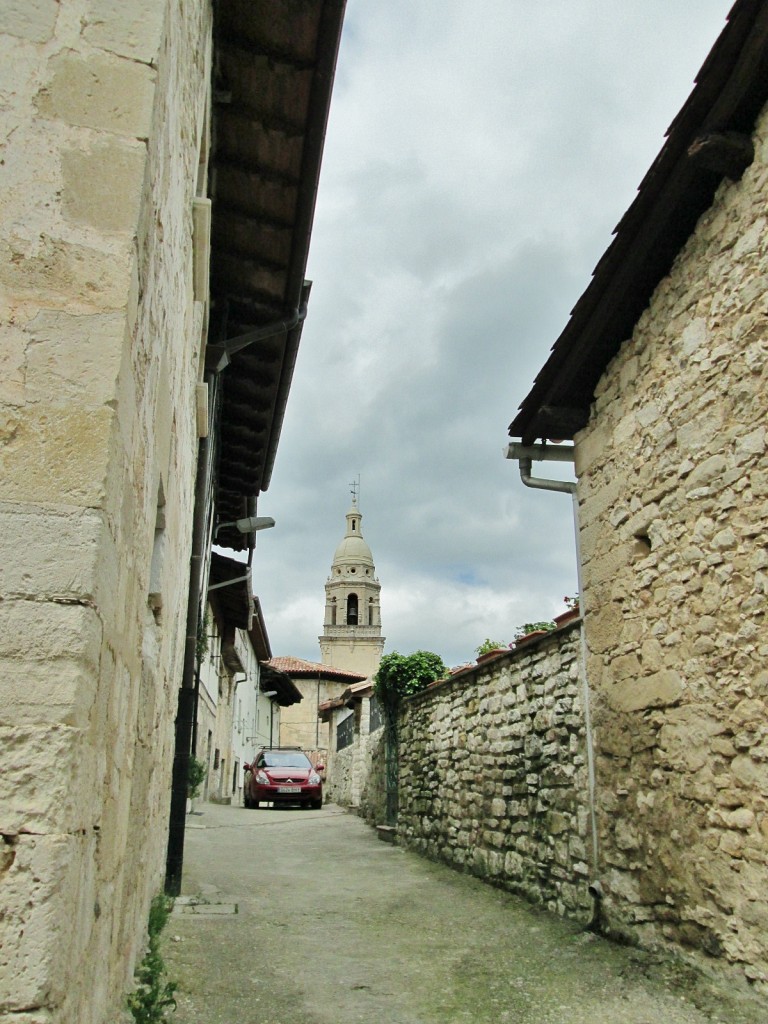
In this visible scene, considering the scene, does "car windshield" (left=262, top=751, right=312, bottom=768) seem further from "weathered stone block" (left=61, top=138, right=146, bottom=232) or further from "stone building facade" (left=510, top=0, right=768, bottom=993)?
"weathered stone block" (left=61, top=138, right=146, bottom=232)

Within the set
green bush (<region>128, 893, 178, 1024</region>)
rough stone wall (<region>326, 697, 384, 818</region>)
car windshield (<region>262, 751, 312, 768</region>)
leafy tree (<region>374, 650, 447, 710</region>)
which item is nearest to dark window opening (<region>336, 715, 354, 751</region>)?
rough stone wall (<region>326, 697, 384, 818</region>)

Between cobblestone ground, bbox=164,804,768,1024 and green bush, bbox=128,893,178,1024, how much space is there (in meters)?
0.11

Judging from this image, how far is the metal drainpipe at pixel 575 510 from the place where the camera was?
218 inches

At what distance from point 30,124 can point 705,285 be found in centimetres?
384

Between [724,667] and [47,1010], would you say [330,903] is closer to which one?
[724,667]

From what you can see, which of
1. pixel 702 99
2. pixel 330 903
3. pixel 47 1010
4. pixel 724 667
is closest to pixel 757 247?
pixel 702 99

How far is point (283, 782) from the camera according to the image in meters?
17.6

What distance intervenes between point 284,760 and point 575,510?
1365 centimetres

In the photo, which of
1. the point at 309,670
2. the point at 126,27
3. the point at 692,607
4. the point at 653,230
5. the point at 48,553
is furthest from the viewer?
the point at 309,670

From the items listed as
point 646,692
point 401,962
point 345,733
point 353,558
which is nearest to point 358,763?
point 345,733

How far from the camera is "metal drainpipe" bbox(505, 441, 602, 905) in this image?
18.2ft

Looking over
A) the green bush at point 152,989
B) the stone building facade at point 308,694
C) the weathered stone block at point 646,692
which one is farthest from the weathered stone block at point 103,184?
the stone building facade at point 308,694

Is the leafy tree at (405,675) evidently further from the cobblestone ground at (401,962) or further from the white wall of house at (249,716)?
the white wall of house at (249,716)

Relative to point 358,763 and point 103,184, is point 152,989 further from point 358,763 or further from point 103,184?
point 358,763
